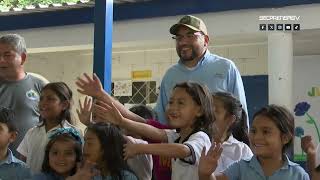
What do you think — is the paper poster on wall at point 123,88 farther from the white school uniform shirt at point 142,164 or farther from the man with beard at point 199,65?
the white school uniform shirt at point 142,164

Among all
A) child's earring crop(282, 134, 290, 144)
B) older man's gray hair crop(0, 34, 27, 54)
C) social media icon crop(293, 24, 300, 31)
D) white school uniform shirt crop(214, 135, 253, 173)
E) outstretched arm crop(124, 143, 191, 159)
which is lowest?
→ white school uniform shirt crop(214, 135, 253, 173)

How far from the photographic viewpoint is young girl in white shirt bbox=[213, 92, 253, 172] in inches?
150

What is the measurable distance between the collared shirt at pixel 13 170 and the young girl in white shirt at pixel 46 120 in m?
0.11

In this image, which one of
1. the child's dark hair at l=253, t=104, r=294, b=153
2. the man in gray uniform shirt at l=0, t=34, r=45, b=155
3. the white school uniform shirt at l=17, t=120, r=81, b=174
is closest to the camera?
the child's dark hair at l=253, t=104, r=294, b=153

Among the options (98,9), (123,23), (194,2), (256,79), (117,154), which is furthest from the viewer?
(256,79)

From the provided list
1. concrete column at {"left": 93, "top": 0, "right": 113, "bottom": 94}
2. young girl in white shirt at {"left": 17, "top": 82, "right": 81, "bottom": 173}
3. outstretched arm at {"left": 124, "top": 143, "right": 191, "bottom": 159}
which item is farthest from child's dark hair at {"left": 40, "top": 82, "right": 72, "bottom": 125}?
outstretched arm at {"left": 124, "top": 143, "right": 191, "bottom": 159}

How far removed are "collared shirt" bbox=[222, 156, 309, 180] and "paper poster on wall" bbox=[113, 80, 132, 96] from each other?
728 centimetres

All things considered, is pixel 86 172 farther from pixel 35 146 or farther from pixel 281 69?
→ pixel 281 69

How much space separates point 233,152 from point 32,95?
1.60 metres

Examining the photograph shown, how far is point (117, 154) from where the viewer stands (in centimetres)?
376

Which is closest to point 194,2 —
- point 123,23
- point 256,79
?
point 123,23

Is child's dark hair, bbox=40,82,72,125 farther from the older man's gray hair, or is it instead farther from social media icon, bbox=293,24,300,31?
social media icon, bbox=293,24,300,31

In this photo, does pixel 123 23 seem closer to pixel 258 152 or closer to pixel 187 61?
pixel 187 61

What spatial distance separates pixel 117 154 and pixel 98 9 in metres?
1.10
